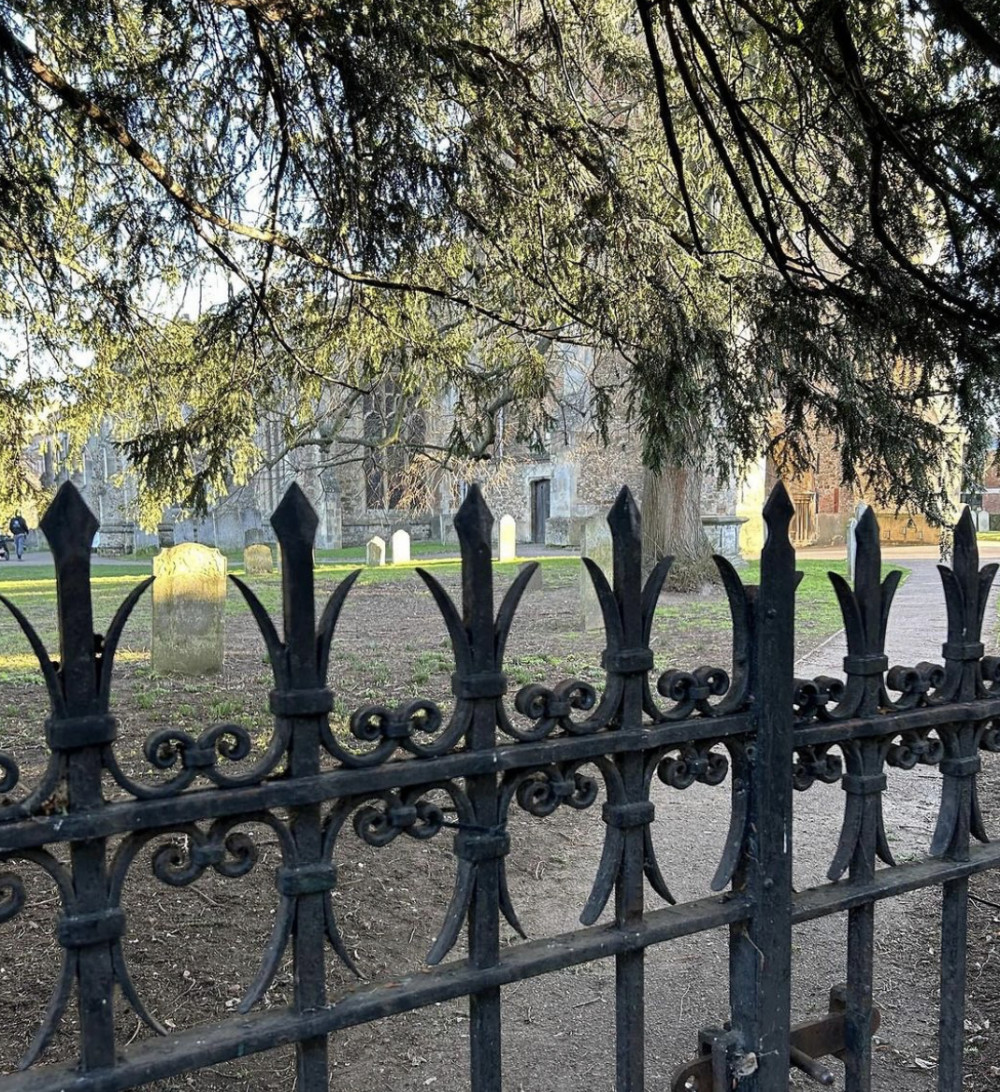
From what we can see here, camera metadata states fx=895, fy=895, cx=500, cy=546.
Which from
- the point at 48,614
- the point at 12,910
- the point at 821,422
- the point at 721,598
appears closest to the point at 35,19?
the point at 821,422

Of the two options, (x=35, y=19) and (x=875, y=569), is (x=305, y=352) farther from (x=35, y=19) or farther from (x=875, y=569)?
(x=875, y=569)

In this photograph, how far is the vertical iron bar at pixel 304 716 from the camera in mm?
1182

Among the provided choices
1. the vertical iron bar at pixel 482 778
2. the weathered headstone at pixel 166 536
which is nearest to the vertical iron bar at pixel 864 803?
the vertical iron bar at pixel 482 778

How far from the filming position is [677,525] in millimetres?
11984

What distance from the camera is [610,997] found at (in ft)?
9.08

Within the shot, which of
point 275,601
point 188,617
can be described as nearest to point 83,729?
point 188,617

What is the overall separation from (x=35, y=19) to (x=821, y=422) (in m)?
3.24

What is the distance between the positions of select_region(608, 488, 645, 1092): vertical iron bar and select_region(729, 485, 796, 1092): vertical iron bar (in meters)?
0.22

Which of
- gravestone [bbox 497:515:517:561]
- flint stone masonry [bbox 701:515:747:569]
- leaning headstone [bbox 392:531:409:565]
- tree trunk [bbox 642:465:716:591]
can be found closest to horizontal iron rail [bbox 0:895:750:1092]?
tree trunk [bbox 642:465:716:591]

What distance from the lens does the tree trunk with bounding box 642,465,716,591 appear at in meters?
11.9

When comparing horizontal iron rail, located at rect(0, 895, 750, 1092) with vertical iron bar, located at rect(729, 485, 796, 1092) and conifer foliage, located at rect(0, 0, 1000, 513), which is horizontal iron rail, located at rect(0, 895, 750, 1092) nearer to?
vertical iron bar, located at rect(729, 485, 796, 1092)

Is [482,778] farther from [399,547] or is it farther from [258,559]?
[399,547]

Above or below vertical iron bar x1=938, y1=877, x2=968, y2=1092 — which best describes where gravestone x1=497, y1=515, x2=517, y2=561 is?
above

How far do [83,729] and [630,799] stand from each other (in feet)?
2.64
